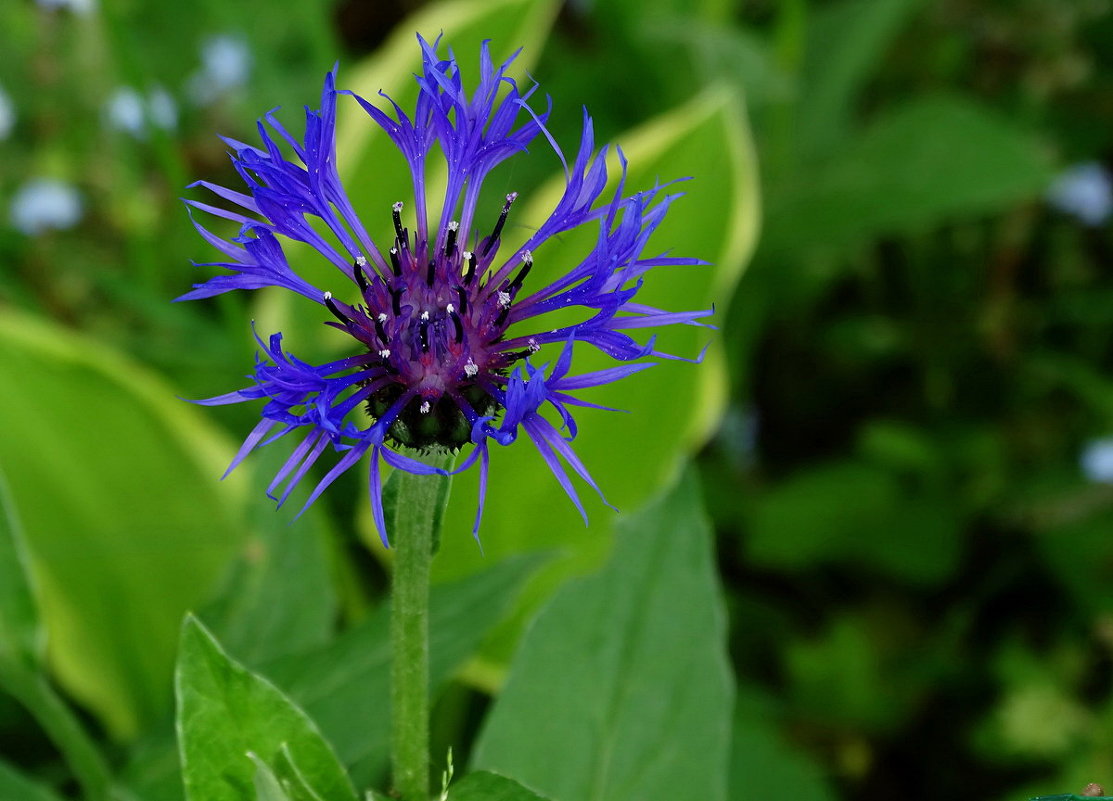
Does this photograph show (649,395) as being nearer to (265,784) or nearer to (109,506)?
(109,506)

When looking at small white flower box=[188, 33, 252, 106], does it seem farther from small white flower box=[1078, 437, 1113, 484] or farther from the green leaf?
small white flower box=[1078, 437, 1113, 484]

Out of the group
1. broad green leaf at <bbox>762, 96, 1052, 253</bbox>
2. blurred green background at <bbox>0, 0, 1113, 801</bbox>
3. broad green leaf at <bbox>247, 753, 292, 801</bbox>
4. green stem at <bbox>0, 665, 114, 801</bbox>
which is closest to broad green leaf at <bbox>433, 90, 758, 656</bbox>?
blurred green background at <bbox>0, 0, 1113, 801</bbox>

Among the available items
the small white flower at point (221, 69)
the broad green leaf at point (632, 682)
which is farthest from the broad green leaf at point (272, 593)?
the small white flower at point (221, 69)

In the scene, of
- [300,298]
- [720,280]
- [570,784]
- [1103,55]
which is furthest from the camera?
[1103,55]

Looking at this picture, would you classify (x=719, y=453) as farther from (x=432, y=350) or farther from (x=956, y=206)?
(x=432, y=350)

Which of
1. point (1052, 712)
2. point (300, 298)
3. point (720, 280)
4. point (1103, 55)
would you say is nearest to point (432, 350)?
point (720, 280)

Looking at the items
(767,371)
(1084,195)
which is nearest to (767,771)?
(767,371)
